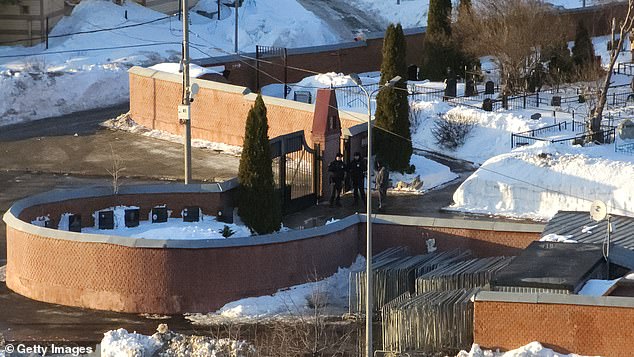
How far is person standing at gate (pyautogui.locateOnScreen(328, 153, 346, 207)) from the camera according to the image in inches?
1454

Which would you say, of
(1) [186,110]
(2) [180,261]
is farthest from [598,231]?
(1) [186,110]

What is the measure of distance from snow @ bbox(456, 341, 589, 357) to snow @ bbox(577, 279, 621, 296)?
174 centimetres

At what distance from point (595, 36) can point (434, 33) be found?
41.9 feet

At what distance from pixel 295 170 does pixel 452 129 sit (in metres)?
7.44

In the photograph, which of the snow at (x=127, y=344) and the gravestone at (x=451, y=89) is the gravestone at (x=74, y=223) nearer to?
the snow at (x=127, y=344)

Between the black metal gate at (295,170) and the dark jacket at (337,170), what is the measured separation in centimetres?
109

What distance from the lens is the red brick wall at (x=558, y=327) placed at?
24.8 m

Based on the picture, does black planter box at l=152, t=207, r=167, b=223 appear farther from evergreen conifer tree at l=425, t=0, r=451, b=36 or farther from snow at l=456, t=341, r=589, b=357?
evergreen conifer tree at l=425, t=0, r=451, b=36

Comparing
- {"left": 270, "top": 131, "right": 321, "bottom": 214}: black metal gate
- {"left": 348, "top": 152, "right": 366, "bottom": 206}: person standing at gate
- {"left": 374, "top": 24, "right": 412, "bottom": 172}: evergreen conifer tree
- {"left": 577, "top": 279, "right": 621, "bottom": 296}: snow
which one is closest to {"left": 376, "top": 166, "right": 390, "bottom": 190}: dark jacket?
{"left": 348, "top": 152, "right": 366, "bottom": 206}: person standing at gate

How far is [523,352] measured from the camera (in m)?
24.8

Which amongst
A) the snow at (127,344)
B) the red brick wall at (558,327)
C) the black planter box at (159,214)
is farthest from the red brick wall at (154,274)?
the red brick wall at (558,327)

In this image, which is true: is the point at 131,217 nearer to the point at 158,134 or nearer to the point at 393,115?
the point at 393,115

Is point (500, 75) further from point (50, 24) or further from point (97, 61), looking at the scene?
point (50, 24)

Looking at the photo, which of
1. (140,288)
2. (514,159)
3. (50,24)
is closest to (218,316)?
(140,288)
